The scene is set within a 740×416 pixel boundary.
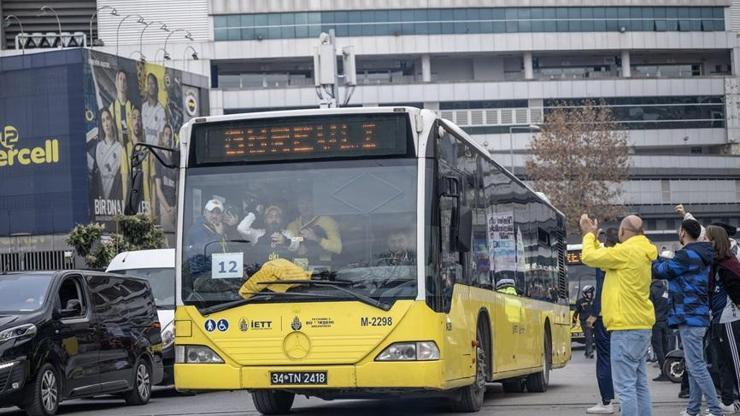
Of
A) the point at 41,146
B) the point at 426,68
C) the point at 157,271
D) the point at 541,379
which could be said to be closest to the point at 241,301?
the point at 541,379

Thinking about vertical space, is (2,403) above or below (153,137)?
below

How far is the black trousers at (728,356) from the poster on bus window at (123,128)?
53200mm

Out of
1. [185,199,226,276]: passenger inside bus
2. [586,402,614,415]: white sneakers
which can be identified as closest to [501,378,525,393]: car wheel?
[586,402,614,415]: white sneakers

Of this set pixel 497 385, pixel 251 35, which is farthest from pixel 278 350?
pixel 251 35

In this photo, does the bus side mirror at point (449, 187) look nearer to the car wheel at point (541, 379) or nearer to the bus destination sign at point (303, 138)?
the bus destination sign at point (303, 138)

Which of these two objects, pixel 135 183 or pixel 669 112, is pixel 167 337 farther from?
pixel 669 112

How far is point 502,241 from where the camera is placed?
55.0 feet

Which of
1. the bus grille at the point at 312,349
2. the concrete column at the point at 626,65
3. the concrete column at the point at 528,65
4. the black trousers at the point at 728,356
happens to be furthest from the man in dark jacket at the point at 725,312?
the concrete column at the point at 626,65

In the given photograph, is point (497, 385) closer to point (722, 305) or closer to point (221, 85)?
point (722, 305)

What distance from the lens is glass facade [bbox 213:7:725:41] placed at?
90.6 meters

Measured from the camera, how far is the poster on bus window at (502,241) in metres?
16.2

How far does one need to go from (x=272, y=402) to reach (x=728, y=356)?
4.90 metres

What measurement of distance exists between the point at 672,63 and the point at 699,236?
86068 mm

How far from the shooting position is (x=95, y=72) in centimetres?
6706
